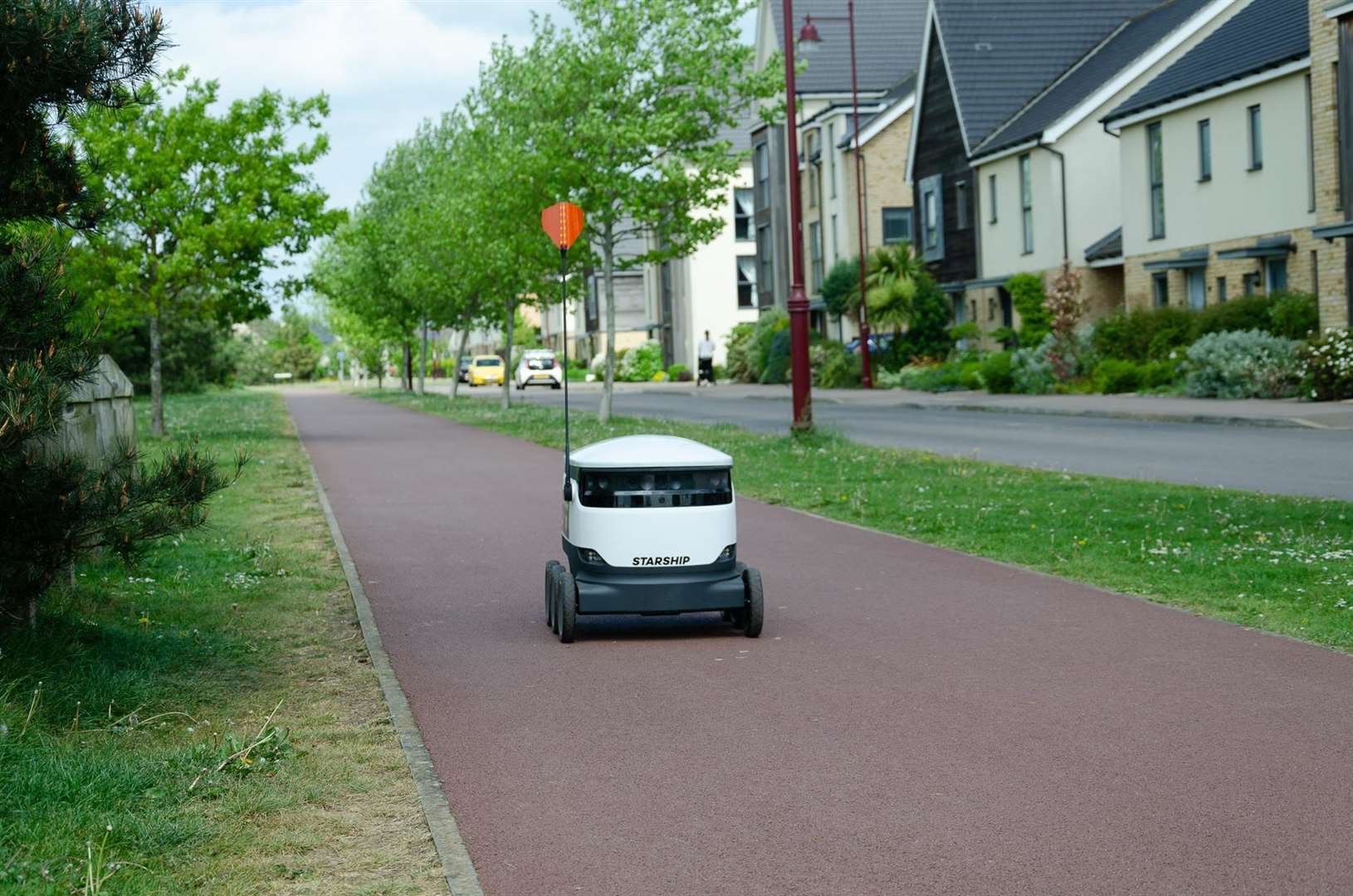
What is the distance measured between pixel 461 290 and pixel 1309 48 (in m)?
26.4

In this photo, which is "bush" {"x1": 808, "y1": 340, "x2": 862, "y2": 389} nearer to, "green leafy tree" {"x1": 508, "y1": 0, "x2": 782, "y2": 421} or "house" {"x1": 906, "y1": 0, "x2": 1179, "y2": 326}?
"house" {"x1": 906, "y1": 0, "x2": 1179, "y2": 326}

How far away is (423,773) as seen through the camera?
19.4ft

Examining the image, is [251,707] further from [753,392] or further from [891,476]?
[753,392]

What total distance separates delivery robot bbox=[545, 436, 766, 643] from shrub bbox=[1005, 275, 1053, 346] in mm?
34283

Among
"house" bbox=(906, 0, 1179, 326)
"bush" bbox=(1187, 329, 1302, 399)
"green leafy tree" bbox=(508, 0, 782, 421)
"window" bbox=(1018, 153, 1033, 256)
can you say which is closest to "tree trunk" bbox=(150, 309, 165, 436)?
"green leafy tree" bbox=(508, 0, 782, 421)

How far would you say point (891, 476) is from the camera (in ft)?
58.4

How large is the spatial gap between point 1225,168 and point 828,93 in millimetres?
27486

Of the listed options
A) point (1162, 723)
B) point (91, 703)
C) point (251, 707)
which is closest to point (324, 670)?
point (251, 707)

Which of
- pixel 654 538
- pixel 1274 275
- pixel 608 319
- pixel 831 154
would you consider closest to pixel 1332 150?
pixel 1274 275

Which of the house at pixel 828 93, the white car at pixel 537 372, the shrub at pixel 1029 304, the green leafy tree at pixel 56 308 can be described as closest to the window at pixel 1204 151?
the shrub at pixel 1029 304

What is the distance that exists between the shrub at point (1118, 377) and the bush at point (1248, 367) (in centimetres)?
336

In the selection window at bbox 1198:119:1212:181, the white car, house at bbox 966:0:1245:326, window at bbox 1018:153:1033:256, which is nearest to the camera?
window at bbox 1198:119:1212:181

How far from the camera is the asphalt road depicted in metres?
16.7

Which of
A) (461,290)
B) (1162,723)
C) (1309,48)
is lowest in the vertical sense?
(1162,723)
